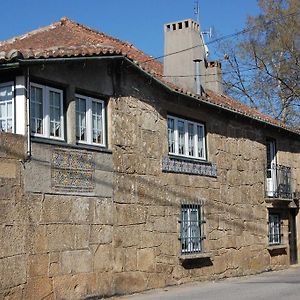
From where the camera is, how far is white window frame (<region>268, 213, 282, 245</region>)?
2102 cm

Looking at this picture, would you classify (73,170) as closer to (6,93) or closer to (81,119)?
(81,119)

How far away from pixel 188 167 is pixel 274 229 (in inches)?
243

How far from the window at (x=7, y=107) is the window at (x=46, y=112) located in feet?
1.31

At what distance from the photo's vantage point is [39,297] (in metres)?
11.7

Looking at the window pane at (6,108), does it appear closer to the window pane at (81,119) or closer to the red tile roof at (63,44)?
the red tile roof at (63,44)

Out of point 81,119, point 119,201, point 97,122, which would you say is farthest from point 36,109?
point 119,201

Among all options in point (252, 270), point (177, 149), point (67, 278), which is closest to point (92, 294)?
point (67, 278)

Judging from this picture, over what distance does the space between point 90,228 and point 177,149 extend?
13.7 feet

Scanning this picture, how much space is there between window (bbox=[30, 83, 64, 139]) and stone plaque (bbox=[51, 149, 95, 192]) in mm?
425

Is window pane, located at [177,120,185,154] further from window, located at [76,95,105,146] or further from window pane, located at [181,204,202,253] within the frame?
window, located at [76,95,105,146]

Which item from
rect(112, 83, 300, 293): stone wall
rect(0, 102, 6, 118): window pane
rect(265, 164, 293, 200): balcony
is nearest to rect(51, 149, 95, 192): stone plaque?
rect(112, 83, 300, 293): stone wall

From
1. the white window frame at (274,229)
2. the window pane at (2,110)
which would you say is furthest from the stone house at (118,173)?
the white window frame at (274,229)

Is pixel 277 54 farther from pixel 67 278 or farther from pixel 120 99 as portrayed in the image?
A: pixel 67 278

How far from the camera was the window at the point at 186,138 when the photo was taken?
53.6ft
